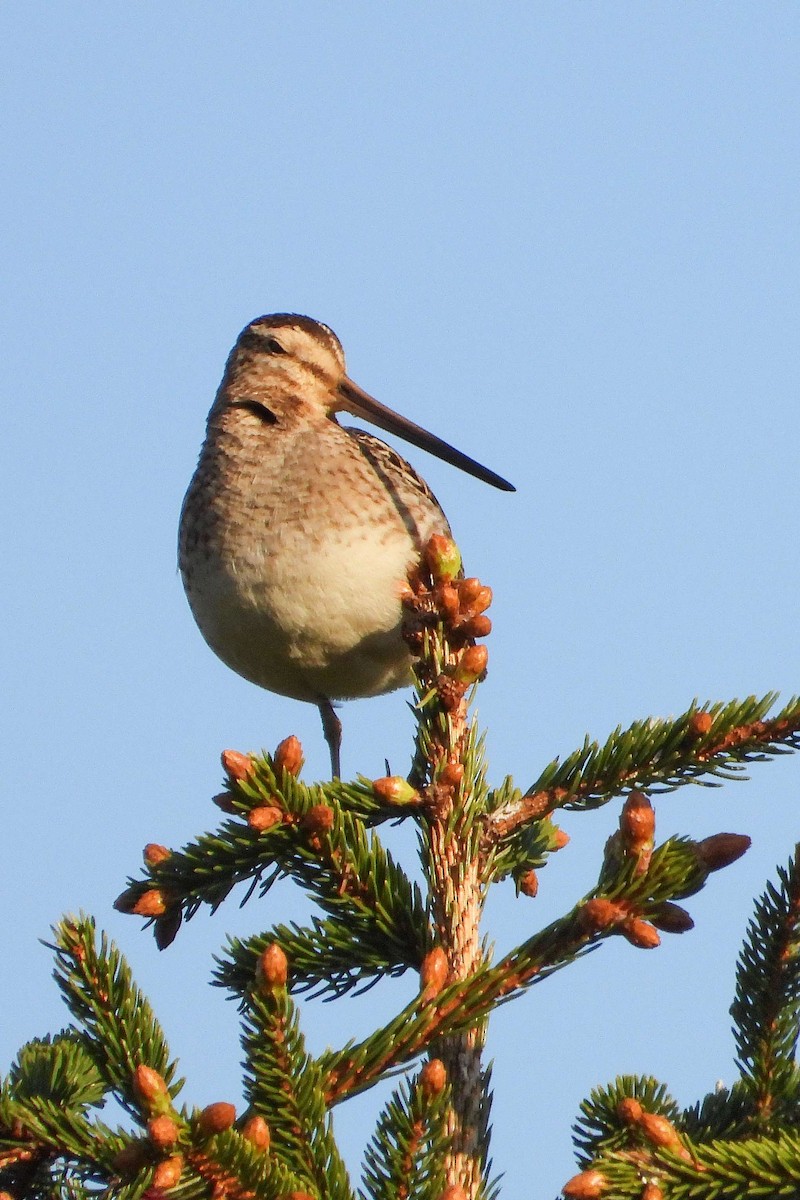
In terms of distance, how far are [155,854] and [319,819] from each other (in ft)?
1.52

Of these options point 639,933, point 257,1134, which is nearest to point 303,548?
point 639,933

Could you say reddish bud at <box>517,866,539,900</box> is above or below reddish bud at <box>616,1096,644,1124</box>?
above

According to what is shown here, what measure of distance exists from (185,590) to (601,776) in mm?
2707

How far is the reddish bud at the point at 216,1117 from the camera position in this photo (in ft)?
6.33

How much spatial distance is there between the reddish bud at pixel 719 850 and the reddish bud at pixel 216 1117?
96cm

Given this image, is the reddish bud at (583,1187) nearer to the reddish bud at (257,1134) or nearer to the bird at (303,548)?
the reddish bud at (257,1134)

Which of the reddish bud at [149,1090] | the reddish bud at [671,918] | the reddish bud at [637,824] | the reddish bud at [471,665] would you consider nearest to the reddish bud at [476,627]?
the reddish bud at [471,665]

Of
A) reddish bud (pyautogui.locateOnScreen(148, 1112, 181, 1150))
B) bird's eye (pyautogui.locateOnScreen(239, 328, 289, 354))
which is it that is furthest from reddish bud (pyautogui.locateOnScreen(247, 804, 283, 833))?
bird's eye (pyautogui.locateOnScreen(239, 328, 289, 354))

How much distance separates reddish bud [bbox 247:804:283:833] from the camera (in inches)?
113

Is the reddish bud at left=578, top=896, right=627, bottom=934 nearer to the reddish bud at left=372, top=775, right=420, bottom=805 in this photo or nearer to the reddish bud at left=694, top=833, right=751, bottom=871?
the reddish bud at left=694, top=833, right=751, bottom=871

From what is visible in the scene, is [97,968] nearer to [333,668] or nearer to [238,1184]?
[238,1184]

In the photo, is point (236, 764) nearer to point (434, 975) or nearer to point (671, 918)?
point (434, 975)

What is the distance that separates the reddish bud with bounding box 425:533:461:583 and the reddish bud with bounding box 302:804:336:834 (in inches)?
41.0

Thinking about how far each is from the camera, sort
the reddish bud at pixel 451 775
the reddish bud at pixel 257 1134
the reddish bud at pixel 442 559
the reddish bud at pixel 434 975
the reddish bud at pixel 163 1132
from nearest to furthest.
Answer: the reddish bud at pixel 163 1132 < the reddish bud at pixel 257 1134 < the reddish bud at pixel 434 975 < the reddish bud at pixel 451 775 < the reddish bud at pixel 442 559
